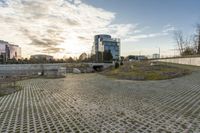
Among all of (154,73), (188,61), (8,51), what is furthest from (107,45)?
(154,73)

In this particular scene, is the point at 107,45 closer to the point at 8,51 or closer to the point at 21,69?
the point at 8,51

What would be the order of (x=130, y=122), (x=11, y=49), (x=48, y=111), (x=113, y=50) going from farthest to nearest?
1. (x=113, y=50)
2. (x=11, y=49)
3. (x=48, y=111)
4. (x=130, y=122)

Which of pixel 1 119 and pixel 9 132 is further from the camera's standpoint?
pixel 1 119

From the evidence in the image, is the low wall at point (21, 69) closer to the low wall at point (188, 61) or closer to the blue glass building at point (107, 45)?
the low wall at point (188, 61)

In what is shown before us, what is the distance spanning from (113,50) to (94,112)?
322 feet

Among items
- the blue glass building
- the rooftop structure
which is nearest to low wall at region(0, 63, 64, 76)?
the rooftop structure

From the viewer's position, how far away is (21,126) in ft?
17.8

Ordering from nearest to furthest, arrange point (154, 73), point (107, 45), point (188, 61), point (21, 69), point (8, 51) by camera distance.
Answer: point (154, 73) → point (188, 61) → point (21, 69) → point (8, 51) → point (107, 45)

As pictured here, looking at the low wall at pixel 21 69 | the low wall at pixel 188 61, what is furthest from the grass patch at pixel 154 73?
the low wall at pixel 21 69

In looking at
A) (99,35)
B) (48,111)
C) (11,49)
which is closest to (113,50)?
(99,35)

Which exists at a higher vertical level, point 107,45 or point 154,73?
point 107,45

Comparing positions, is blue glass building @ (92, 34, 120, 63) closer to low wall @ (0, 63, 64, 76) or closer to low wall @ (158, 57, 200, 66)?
low wall @ (0, 63, 64, 76)

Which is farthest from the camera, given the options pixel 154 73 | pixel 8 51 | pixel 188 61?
pixel 8 51

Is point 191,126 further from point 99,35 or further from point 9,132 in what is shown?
point 99,35
